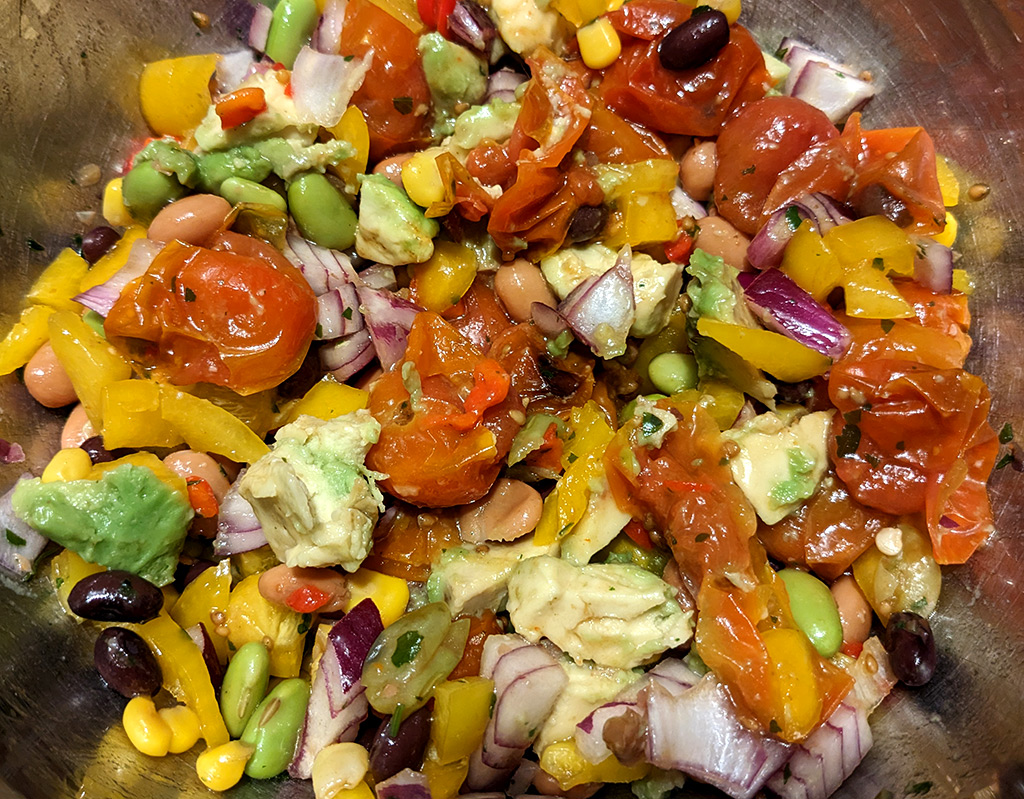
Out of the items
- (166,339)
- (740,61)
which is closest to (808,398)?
(740,61)

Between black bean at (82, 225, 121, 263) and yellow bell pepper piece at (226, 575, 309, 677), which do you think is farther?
black bean at (82, 225, 121, 263)

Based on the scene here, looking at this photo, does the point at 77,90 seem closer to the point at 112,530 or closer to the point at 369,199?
the point at 369,199

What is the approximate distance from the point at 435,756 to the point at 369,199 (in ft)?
4.56

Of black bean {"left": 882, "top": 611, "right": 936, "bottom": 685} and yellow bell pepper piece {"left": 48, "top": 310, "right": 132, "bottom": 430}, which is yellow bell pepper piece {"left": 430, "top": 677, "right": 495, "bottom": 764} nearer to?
black bean {"left": 882, "top": 611, "right": 936, "bottom": 685}

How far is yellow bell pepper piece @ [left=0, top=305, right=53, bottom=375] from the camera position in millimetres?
1876

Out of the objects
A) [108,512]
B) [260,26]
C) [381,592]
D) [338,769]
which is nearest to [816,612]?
[381,592]

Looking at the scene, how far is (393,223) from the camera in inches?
74.0

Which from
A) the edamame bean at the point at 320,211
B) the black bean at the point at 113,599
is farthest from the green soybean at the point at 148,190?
the black bean at the point at 113,599

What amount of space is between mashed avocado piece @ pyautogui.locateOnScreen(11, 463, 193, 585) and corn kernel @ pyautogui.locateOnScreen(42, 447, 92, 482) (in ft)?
0.10

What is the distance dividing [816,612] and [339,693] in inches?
45.3

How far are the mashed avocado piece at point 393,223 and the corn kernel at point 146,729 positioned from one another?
126 cm

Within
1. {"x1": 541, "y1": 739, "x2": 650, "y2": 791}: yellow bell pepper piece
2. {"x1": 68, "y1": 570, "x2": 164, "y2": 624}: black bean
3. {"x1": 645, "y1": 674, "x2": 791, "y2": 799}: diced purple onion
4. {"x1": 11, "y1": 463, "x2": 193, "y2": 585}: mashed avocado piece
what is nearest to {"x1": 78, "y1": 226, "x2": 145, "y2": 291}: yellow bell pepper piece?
{"x1": 11, "y1": 463, "x2": 193, "y2": 585}: mashed avocado piece

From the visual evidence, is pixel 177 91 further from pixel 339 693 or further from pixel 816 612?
pixel 816 612

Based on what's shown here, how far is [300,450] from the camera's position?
1.69 meters
